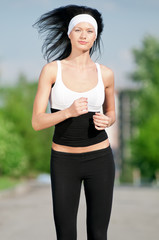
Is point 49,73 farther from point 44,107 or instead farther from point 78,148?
point 78,148

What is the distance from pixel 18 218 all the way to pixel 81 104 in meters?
7.01

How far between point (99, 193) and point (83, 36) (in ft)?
3.69

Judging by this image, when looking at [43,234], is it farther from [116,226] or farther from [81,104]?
[81,104]

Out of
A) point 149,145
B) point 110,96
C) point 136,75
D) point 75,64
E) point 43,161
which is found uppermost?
point 75,64

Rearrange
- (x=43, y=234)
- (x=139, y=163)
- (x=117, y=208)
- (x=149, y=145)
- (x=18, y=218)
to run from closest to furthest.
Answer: (x=43, y=234), (x=18, y=218), (x=117, y=208), (x=149, y=145), (x=139, y=163)

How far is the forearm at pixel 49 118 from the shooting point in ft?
11.2

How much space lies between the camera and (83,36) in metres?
3.73

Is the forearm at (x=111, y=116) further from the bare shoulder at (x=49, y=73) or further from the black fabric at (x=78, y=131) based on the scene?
the bare shoulder at (x=49, y=73)

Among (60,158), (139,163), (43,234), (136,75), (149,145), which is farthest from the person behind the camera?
(136,75)

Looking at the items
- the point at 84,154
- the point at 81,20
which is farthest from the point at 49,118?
the point at 81,20

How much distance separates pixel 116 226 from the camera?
8.62 m

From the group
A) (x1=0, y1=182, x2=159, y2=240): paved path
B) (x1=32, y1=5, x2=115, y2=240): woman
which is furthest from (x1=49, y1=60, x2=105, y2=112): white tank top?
(x1=0, y1=182, x2=159, y2=240): paved path

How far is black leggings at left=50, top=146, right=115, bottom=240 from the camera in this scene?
3652 mm

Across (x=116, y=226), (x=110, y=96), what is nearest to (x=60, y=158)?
(x=110, y=96)
